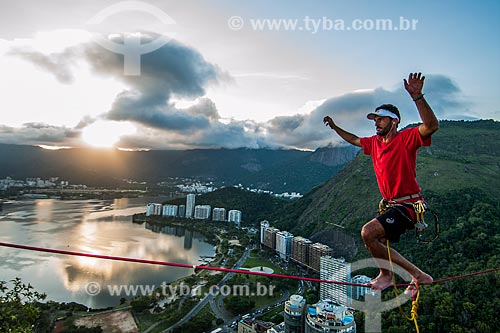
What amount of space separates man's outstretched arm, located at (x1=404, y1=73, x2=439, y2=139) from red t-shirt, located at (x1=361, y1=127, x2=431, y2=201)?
102mm

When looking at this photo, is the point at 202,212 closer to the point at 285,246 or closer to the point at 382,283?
the point at 285,246

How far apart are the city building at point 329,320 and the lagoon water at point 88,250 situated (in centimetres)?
1077

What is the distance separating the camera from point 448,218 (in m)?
21.8

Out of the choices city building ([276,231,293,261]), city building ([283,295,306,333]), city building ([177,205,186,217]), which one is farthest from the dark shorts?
city building ([177,205,186,217])

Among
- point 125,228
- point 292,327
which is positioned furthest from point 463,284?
point 125,228

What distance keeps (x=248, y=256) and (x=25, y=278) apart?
1592cm

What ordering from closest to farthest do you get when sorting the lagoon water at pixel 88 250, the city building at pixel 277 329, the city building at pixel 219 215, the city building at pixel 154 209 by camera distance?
1. the city building at pixel 277 329
2. the lagoon water at pixel 88 250
3. the city building at pixel 154 209
4. the city building at pixel 219 215

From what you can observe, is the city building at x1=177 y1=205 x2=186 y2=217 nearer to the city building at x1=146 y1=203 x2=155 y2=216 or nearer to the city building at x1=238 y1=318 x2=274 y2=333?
the city building at x1=146 y1=203 x2=155 y2=216

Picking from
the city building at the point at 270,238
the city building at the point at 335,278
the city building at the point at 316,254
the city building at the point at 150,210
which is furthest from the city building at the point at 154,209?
the city building at the point at 335,278

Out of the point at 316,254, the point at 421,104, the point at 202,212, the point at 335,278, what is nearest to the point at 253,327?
A: the point at 335,278

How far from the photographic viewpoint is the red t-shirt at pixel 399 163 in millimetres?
1536

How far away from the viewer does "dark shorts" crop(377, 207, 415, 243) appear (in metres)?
1.63

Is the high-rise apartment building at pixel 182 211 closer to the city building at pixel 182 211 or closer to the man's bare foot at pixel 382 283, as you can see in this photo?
the city building at pixel 182 211

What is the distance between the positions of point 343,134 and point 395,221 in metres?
0.73
